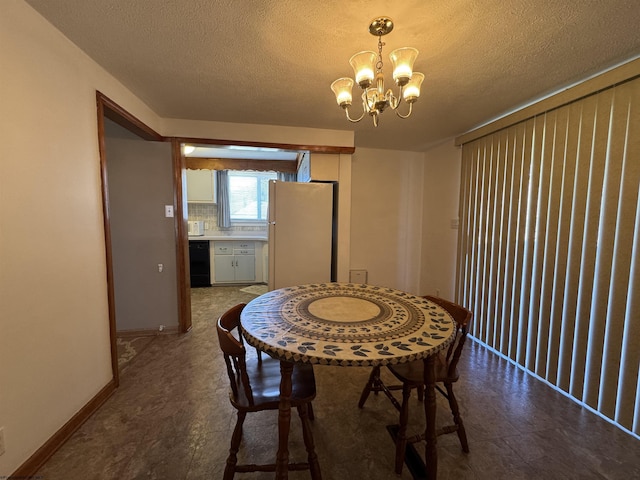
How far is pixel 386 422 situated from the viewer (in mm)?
1709

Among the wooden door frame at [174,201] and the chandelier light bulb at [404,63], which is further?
the wooden door frame at [174,201]

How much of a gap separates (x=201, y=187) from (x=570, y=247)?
203 inches

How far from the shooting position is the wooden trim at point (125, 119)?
6.20ft

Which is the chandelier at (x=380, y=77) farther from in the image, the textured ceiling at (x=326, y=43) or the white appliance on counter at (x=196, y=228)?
the white appliance on counter at (x=196, y=228)

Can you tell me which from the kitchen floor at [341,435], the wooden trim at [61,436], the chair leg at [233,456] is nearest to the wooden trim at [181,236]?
the kitchen floor at [341,435]

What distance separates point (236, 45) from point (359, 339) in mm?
1739

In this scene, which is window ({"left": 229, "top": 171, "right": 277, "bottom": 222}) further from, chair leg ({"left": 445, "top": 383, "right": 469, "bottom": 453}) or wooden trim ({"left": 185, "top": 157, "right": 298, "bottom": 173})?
chair leg ({"left": 445, "top": 383, "right": 469, "bottom": 453})

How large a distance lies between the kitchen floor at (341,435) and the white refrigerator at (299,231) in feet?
3.96

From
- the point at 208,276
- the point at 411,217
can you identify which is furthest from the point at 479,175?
the point at 208,276

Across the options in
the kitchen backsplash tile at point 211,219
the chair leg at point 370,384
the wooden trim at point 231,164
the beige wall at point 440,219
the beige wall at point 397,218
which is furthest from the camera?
the kitchen backsplash tile at point 211,219

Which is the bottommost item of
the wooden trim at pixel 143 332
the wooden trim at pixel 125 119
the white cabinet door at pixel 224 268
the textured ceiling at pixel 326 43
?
the wooden trim at pixel 143 332

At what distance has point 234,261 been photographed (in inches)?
191

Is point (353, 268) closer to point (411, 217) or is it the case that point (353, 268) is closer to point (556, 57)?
point (411, 217)

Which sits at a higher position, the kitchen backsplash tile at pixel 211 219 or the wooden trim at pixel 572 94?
the wooden trim at pixel 572 94
